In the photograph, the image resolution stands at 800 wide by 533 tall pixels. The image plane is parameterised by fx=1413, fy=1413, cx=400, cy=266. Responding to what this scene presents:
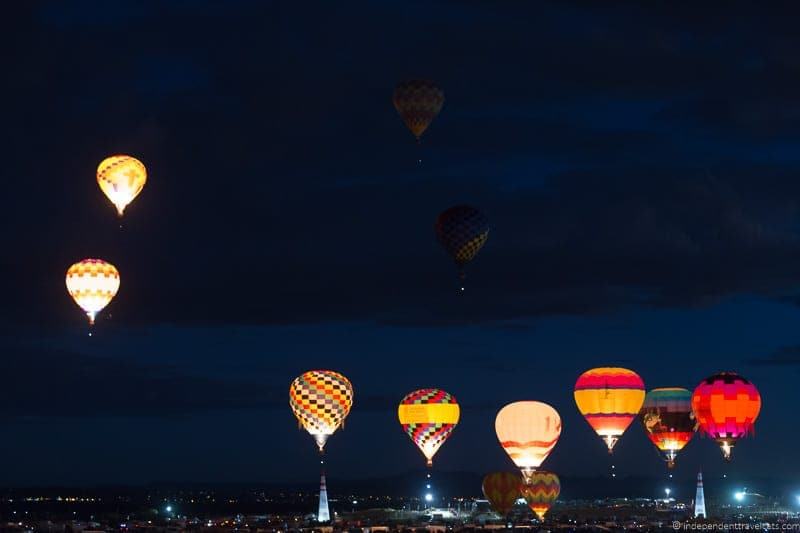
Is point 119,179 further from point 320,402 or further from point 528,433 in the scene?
point 528,433

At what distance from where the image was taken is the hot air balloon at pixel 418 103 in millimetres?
57062

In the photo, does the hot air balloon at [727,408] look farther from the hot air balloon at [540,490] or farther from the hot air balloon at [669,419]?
the hot air balloon at [540,490]

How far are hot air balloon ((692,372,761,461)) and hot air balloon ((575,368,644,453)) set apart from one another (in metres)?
3.02

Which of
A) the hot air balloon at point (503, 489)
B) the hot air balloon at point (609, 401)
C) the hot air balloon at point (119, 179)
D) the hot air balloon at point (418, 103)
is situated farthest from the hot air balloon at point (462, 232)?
the hot air balloon at point (503, 489)

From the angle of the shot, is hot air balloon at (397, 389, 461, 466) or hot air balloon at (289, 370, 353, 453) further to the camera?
hot air balloon at (397, 389, 461, 466)

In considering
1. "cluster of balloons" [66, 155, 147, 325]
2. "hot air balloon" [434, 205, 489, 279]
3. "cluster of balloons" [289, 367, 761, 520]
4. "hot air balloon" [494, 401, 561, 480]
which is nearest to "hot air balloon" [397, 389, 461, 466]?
"cluster of balloons" [289, 367, 761, 520]

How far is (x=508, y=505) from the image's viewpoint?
78000 mm

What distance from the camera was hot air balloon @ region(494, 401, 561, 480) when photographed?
6700 cm

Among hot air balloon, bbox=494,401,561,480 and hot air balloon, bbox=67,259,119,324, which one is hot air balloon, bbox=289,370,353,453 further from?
hot air balloon, bbox=67,259,119,324

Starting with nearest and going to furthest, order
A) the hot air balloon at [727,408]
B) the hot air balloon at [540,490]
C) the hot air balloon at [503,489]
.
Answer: the hot air balloon at [727,408]
the hot air balloon at [503,489]
the hot air balloon at [540,490]

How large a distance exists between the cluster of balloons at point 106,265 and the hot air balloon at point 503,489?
27242 mm

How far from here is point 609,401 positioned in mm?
63219

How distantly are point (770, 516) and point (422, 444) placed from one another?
64.7m

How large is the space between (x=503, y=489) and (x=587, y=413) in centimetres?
1478
